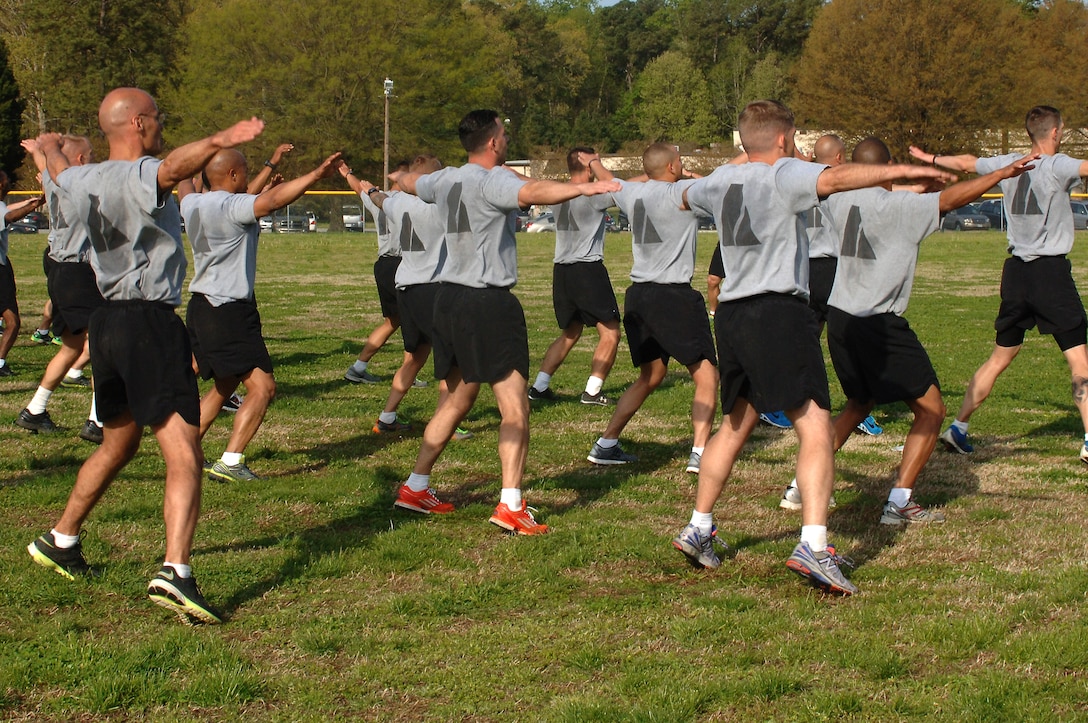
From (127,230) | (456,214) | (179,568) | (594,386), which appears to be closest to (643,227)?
(456,214)

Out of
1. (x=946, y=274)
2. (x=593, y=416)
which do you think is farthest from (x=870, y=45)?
(x=593, y=416)

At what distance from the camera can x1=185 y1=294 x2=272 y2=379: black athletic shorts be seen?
776 centimetres

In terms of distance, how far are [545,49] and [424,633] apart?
9704 centimetres

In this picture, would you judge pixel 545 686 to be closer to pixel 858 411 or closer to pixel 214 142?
pixel 214 142

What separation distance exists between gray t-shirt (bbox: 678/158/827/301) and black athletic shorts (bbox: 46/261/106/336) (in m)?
5.93

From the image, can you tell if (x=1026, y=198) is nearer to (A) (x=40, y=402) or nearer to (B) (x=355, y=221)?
(A) (x=40, y=402)

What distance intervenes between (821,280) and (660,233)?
5.43ft

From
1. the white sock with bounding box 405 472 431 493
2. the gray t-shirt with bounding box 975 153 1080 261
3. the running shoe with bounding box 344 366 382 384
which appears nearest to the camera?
the white sock with bounding box 405 472 431 493

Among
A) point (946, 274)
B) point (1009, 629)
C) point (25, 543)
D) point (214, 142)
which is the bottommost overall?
point (946, 274)

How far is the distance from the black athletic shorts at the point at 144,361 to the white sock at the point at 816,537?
2.68 m

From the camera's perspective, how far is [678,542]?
5.71 m

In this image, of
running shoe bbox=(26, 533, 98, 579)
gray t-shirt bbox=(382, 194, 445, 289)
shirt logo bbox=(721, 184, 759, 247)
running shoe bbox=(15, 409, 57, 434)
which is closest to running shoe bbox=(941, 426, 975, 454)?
shirt logo bbox=(721, 184, 759, 247)

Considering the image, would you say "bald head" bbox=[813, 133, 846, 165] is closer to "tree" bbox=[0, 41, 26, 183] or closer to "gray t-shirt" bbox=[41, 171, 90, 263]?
"gray t-shirt" bbox=[41, 171, 90, 263]

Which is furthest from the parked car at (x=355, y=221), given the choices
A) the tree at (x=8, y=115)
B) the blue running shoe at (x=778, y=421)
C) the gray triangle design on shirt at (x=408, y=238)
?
the blue running shoe at (x=778, y=421)
